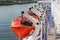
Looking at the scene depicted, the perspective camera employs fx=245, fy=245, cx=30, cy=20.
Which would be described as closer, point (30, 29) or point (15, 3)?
point (30, 29)

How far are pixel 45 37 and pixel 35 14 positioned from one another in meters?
0.27

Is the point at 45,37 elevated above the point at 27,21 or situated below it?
below

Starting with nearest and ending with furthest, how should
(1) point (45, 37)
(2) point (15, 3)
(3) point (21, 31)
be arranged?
(3) point (21, 31)
(1) point (45, 37)
(2) point (15, 3)

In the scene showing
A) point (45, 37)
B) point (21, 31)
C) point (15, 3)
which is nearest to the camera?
point (21, 31)

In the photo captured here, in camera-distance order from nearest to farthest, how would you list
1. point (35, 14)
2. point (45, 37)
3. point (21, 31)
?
point (21, 31) < point (35, 14) < point (45, 37)

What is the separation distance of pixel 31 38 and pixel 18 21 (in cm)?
10

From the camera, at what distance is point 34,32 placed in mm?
1115

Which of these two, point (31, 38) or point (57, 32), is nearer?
point (31, 38)

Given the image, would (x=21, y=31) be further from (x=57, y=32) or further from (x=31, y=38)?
(x=57, y=32)

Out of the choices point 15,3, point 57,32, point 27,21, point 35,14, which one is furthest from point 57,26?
point 15,3

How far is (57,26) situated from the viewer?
1830 millimetres

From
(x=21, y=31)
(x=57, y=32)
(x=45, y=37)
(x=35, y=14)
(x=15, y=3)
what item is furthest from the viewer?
(x=15, y=3)

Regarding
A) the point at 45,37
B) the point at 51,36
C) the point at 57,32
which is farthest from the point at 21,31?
the point at 57,32

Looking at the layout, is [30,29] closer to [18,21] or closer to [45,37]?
[18,21]
